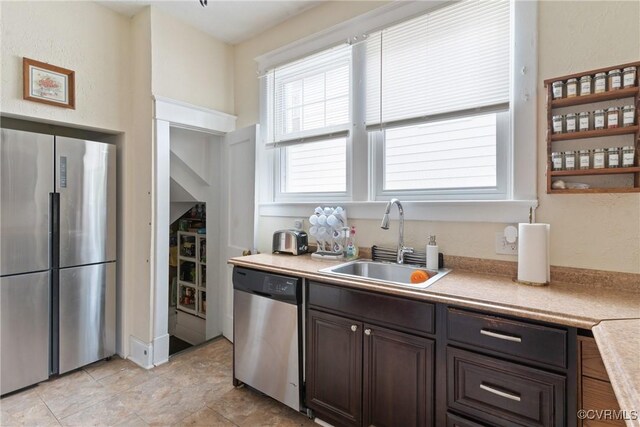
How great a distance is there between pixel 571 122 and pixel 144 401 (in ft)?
9.61

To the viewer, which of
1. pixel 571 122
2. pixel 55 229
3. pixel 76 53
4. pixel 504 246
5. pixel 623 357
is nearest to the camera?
pixel 623 357

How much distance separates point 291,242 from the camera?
2402 mm

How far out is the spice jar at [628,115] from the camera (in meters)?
1.39

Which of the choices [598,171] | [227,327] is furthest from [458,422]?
[227,327]

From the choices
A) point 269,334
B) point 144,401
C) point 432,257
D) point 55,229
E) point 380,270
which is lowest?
point 144,401

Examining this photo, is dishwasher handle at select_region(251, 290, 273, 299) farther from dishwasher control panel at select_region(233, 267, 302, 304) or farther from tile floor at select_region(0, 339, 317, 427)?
tile floor at select_region(0, 339, 317, 427)

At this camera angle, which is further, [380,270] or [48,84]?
[48,84]

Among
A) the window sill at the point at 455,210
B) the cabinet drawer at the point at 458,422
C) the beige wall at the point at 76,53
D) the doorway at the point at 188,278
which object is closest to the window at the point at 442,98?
the window sill at the point at 455,210

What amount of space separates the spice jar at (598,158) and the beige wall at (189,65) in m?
2.77

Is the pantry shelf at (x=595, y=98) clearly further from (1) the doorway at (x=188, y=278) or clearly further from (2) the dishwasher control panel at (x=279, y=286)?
(1) the doorway at (x=188, y=278)

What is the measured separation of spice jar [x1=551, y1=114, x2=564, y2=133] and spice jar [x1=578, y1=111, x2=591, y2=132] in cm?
7

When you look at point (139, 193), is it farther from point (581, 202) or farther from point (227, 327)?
point (581, 202)

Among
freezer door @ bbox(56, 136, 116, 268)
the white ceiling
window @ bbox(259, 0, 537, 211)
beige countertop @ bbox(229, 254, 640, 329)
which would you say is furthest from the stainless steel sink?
the white ceiling

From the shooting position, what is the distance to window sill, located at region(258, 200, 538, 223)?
65.7 inches
